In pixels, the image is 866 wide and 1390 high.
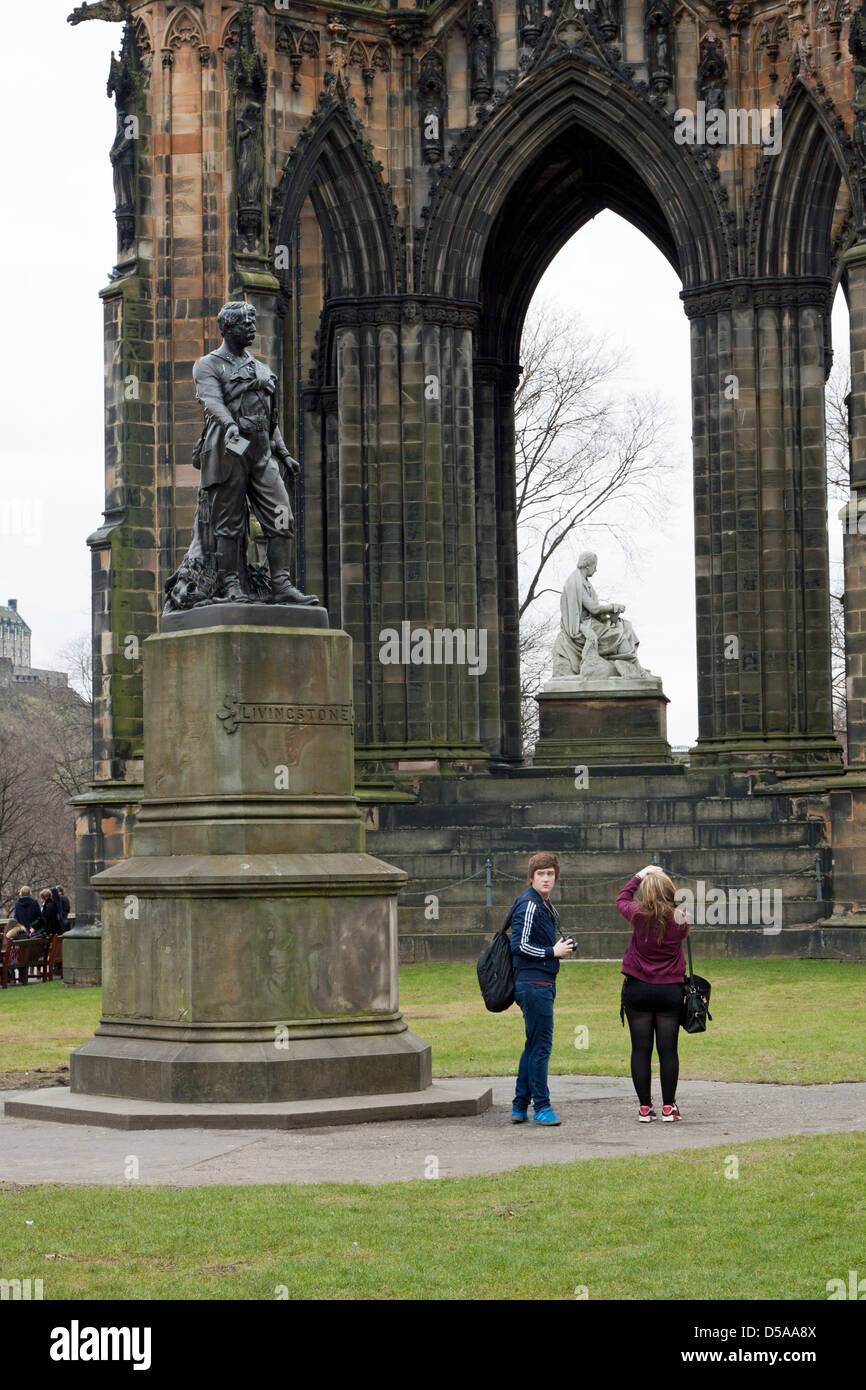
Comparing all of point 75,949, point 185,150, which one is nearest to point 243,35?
point 185,150

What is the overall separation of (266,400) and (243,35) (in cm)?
1632

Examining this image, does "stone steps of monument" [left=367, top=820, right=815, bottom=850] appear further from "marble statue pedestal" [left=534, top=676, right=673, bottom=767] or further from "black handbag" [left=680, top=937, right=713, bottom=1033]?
"black handbag" [left=680, top=937, right=713, bottom=1033]

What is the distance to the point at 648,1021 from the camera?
41.6ft

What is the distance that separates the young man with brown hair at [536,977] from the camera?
12492 mm

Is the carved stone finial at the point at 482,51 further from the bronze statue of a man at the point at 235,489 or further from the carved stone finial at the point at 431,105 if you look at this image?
the bronze statue of a man at the point at 235,489

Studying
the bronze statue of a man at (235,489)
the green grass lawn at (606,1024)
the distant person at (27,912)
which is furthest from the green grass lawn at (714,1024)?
the distant person at (27,912)

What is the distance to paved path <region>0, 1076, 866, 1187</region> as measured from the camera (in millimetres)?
10633

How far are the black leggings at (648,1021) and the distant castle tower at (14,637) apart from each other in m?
101

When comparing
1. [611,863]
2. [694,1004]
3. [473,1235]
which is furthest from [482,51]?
[473,1235]

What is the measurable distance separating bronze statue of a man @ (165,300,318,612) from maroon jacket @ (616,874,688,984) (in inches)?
113

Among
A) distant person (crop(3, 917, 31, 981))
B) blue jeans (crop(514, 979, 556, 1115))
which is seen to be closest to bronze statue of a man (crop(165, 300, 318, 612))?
blue jeans (crop(514, 979, 556, 1115))

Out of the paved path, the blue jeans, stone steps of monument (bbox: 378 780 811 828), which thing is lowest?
the paved path
